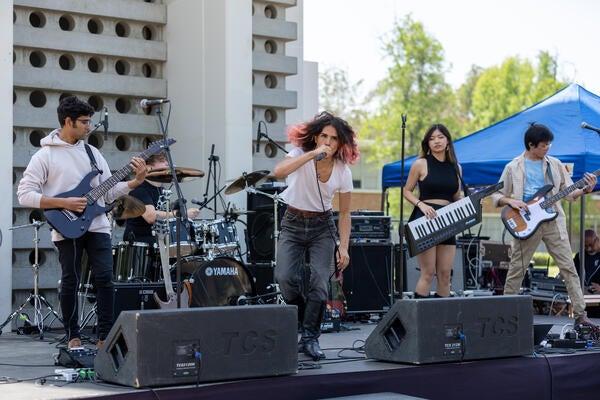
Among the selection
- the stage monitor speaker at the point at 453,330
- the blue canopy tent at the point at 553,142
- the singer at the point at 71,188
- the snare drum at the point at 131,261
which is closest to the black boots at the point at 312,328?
the stage monitor speaker at the point at 453,330

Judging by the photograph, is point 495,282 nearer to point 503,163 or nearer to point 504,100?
point 503,163

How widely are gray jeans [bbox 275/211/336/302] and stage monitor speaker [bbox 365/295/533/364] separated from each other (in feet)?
1.88

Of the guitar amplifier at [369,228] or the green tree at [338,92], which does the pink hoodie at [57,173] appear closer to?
the guitar amplifier at [369,228]

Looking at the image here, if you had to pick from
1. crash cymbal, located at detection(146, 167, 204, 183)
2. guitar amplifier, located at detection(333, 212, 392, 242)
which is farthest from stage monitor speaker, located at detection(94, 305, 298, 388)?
guitar amplifier, located at detection(333, 212, 392, 242)

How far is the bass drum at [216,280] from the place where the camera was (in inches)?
382

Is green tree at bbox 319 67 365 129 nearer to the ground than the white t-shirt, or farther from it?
farther from it

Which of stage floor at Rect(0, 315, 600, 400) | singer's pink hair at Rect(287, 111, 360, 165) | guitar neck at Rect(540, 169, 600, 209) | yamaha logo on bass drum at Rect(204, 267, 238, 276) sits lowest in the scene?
stage floor at Rect(0, 315, 600, 400)

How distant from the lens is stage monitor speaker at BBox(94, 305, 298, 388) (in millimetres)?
5652

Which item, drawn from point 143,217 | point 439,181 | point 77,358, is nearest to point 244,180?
point 143,217

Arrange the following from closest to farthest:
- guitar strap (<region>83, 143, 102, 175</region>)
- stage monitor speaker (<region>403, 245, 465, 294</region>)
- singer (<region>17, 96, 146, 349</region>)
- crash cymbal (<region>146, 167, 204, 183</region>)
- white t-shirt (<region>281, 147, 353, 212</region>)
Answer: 1. white t-shirt (<region>281, 147, 353, 212</region>)
2. singer (<region>17, 96, 146, 349</region>)
3. guitar strap (<region>83, 143, 102, 175</region>)
4. crash cymbal (<region>146, 167, 204, 183</region>)
5. stage monitor speaker (<region>403, 245, 465, 294</region>)

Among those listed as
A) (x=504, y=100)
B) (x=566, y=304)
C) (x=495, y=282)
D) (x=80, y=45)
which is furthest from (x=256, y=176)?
(x=504, y=100)

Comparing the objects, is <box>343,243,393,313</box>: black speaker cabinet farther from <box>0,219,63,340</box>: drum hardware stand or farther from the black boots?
the black boots

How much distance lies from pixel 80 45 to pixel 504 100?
41.5 metres

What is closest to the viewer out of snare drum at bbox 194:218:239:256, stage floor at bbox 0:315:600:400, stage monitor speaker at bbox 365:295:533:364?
stage floor at bbox 0:315:600:400
